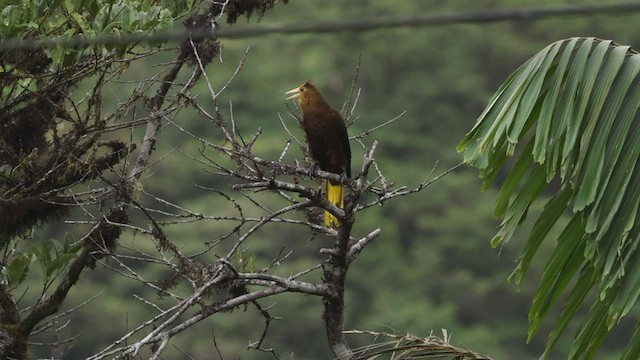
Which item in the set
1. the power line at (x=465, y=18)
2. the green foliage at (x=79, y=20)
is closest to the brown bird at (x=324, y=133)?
the green foliage at (x=79, y=20)

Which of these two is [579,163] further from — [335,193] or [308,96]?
[308,96]

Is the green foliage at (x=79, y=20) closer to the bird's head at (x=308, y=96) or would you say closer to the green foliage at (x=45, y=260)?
the green foliage at (x=45, y=260)

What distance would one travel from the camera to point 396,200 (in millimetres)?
30125

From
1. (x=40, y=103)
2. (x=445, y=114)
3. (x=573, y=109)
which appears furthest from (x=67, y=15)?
(x=445, y=114)

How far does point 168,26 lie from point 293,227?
20248mm

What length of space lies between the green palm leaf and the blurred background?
14487 mm

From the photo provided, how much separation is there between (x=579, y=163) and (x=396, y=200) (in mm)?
27345

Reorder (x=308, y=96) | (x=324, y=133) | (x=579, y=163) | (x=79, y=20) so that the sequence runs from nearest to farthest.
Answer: (x=579, y=163), (x=79, y=20), (x=324, y=133), (x=308, y=96)

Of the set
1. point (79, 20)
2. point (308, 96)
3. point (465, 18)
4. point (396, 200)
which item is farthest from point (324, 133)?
point (396, 200)

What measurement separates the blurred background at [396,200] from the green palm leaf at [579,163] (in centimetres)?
1449

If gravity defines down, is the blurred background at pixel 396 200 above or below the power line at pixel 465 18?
below

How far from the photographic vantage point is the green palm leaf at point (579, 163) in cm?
274

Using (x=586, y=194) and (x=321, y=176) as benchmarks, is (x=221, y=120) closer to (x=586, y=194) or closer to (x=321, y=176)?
(x=321, y=176)

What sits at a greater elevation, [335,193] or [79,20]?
[79,20]
